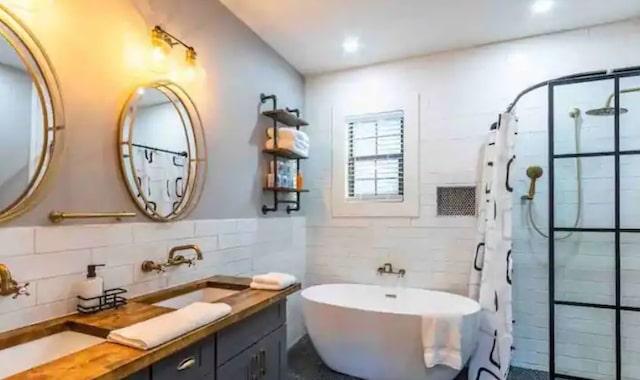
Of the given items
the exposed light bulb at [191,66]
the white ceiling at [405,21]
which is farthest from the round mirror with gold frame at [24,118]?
the white ceiling at [405,21]

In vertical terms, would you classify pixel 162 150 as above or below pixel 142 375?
above

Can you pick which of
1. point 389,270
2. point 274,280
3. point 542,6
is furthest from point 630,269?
point 274,280

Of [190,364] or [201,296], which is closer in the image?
[190,364]

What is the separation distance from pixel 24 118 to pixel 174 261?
0.97m

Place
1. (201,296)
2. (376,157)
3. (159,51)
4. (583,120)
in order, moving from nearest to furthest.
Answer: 1. (159,51)
2. (201,296)
3. (583,120)
4. (376,157)

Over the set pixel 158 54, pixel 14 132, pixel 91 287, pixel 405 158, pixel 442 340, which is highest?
pixel 158 54

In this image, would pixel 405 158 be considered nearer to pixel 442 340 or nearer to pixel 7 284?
pixel 442 340

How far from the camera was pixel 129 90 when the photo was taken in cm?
184

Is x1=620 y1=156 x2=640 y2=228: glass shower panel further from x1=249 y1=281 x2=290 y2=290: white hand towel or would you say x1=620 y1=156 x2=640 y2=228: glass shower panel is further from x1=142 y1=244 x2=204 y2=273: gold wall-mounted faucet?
x1=142 y1=244 x2=204 y2=273: gold wall-mounted faucet

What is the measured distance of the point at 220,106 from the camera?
100 inches

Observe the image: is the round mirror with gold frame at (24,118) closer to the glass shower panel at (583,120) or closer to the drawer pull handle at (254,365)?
the drawer pull handle at (254,365)

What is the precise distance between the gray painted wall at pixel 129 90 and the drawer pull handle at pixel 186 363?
2.46 ft

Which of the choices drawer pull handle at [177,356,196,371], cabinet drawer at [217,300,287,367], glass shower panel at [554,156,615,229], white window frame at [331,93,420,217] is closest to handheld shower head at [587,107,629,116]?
glass shower panel at [554,156,615,229]

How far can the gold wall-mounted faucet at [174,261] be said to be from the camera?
1.89 m
